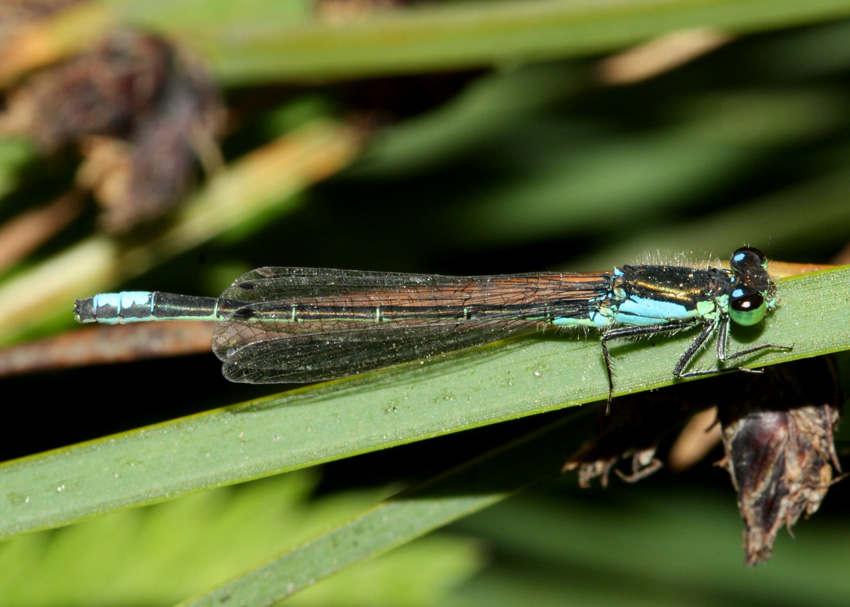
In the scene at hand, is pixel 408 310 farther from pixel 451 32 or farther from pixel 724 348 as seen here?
pixel 724 348

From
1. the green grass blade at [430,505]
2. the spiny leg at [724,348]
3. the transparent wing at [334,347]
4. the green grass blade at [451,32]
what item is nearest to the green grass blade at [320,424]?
the spiny leg at [724,348]

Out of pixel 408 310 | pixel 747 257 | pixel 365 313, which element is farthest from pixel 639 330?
pixel 365 313

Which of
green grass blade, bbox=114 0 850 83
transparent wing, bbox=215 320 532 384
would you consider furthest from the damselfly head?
green grass blade, bbox=114 0 850 83

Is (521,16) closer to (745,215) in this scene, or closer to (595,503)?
(745,215)

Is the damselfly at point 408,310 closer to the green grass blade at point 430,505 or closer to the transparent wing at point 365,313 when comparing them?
the transparent wing at point 365,313

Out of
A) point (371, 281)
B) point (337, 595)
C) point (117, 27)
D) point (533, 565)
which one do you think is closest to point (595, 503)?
point (533, 565)
